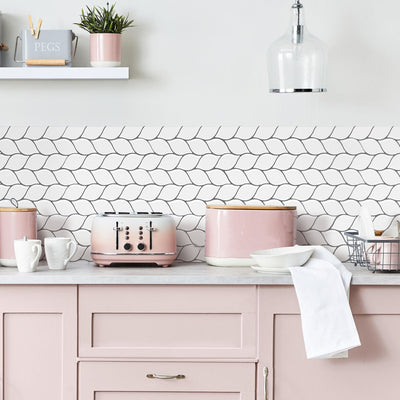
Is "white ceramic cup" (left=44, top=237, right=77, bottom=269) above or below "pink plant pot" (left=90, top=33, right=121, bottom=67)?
below

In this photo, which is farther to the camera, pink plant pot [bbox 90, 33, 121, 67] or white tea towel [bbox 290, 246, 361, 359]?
pink plant pot [bbox 90, 33, 121, 67]

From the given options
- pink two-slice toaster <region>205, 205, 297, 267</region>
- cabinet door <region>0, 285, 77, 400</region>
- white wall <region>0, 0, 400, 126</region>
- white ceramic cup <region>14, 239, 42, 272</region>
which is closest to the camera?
cabinet door <region>0, 285, 77, 400</region>

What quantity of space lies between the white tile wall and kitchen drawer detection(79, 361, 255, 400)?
67 cm

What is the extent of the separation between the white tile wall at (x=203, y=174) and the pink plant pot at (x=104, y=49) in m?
0.31

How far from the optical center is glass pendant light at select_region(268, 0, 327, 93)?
319 cm

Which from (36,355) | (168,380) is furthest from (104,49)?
(168,380)

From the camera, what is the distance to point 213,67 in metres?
3.46

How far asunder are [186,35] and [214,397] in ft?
5.06

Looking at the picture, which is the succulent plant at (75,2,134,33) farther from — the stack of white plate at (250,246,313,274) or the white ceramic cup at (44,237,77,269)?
the stack of white plate at (250,246,313,274)

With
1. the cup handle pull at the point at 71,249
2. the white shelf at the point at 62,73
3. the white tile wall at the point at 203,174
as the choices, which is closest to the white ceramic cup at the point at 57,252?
the cup handle pull at the point at 71,249

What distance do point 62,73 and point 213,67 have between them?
652 millimetres

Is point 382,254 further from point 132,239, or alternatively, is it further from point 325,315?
point 132,239

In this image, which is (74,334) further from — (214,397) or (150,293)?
(214,397)

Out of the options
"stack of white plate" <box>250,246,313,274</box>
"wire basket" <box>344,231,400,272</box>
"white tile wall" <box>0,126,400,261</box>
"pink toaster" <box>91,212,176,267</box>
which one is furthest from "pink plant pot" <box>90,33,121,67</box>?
"wire basket" <box>344,231,400,272</box>
